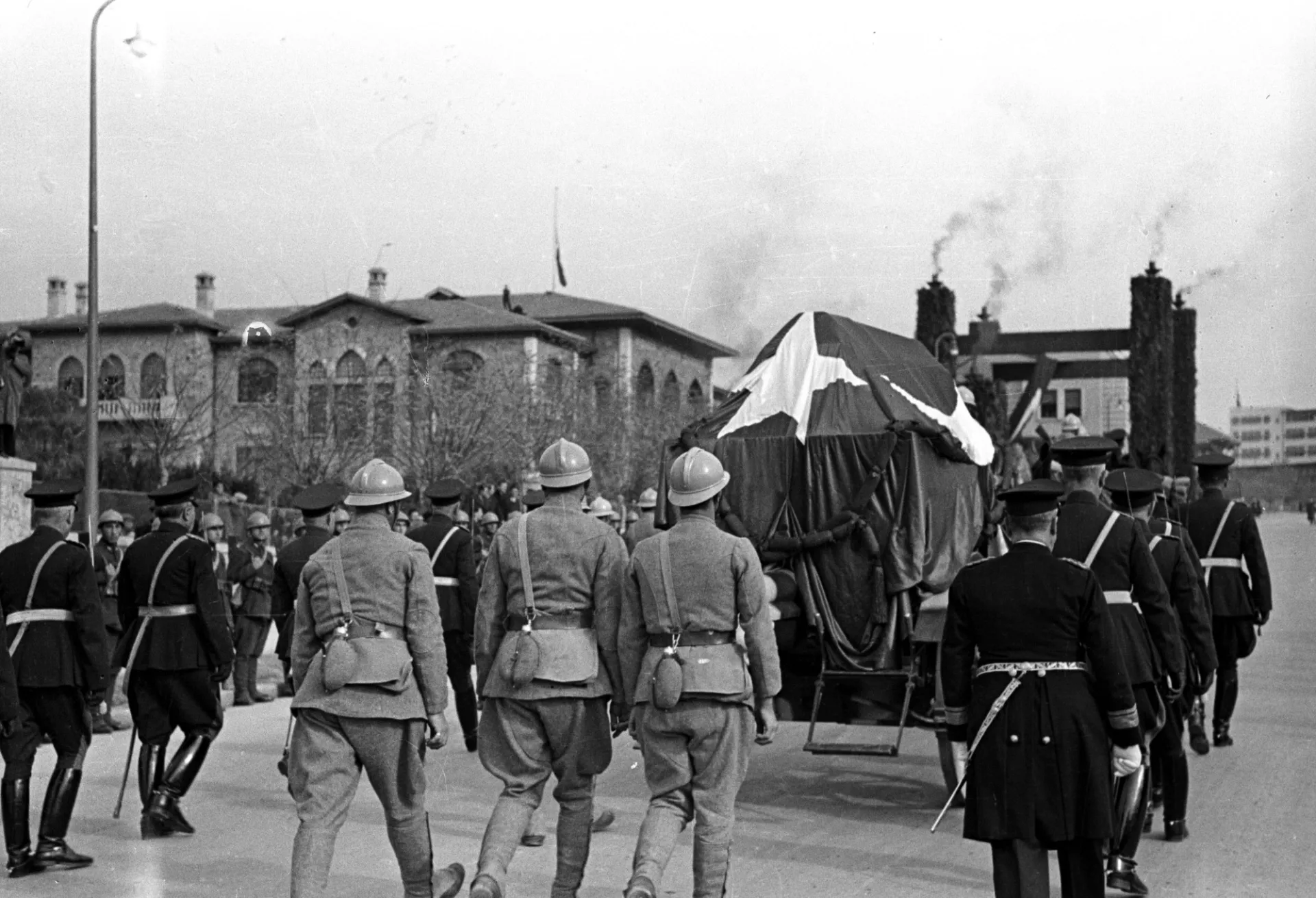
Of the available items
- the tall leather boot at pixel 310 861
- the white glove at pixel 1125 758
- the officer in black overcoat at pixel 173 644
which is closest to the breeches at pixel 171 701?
the officer in black overcoat at pixel 173 644

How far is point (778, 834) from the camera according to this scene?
8.91m

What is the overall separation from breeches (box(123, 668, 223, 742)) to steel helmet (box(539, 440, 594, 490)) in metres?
3.19

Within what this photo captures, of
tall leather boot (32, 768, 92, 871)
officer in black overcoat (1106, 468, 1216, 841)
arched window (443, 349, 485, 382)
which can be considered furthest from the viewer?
arched window (443, 349, 485, 382)

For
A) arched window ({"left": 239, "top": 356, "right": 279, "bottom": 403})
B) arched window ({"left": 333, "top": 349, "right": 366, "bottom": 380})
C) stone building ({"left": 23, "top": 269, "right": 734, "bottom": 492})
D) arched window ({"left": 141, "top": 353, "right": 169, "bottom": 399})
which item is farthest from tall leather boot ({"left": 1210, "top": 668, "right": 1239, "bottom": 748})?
arched window ({"left": 239, "top": 356, "right": 279, "bottom": 403})

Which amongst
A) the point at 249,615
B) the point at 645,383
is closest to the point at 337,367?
the point at 645,383

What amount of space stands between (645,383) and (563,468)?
5586cm

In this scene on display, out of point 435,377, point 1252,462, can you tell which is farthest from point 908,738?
point 1252,462

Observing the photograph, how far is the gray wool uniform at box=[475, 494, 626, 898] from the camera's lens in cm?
→ 681

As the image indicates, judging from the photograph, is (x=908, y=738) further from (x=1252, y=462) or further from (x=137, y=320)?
(x=1252, y=462)

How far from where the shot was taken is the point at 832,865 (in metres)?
8.03

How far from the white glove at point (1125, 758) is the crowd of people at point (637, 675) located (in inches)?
0.6

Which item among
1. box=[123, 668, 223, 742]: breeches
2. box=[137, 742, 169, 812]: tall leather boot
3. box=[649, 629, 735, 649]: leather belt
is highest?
box=[649, 629, 735, 649]: leather belt

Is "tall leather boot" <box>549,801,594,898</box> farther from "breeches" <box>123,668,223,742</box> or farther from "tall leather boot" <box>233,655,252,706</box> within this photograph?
"tall leather boot" <box>233,655,252,706</box>

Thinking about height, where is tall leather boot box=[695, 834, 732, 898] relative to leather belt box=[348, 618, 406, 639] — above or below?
below
